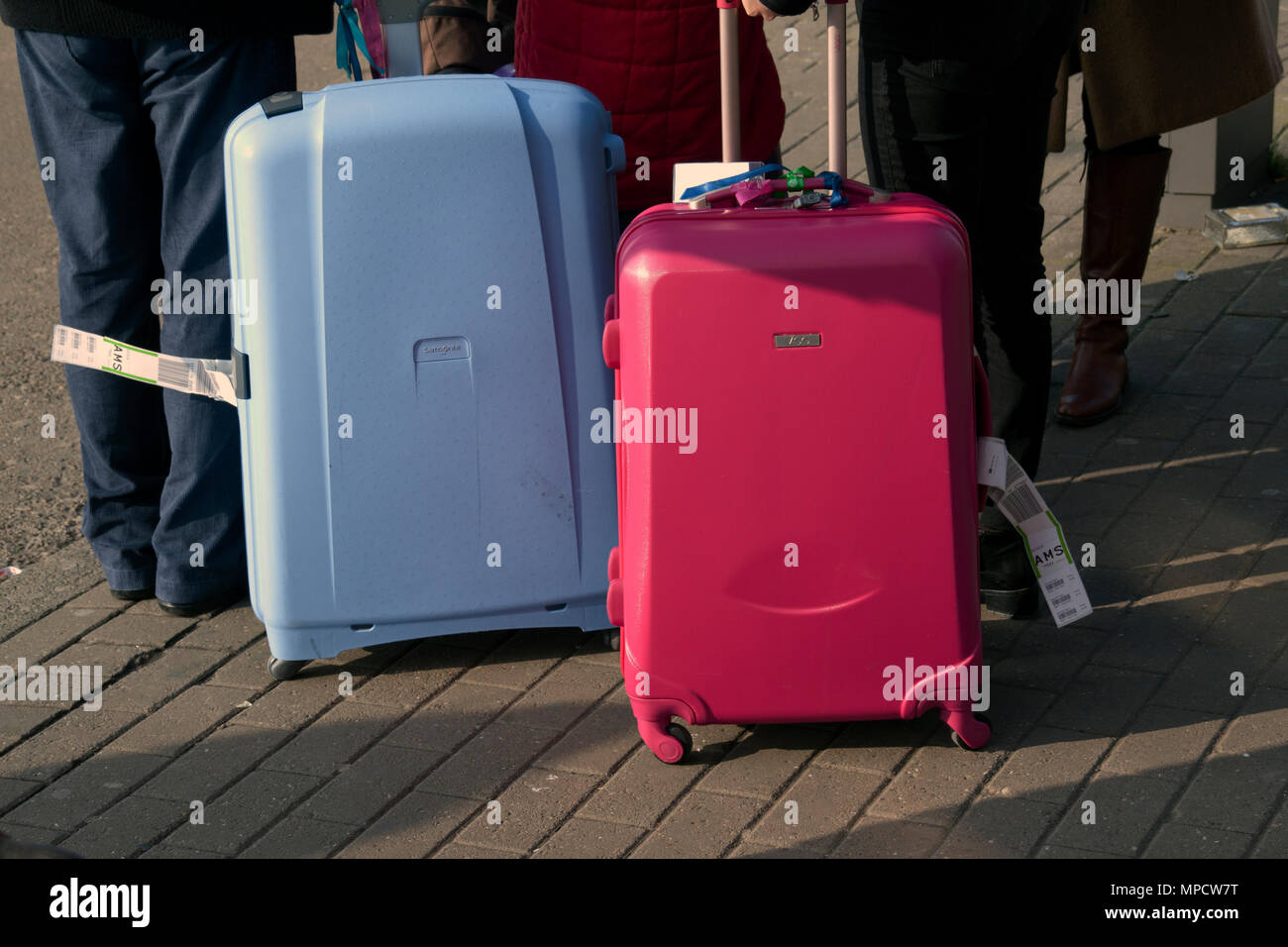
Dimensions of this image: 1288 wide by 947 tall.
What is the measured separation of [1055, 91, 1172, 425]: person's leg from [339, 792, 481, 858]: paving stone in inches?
79.1

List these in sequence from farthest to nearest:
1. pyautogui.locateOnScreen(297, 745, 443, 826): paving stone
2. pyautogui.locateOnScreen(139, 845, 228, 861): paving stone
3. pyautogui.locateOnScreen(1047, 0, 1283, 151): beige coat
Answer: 1. pyautogui.locateOnScreen(1047, 0, 1283, 151): beige coat
2. pyautogui.locateOnScreen(297, 745, 443, 826): paving stone
3. pyautogui.locateOnScreen(139, 845, 228, 861): paving stone

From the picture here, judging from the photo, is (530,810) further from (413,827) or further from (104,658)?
(104,658)

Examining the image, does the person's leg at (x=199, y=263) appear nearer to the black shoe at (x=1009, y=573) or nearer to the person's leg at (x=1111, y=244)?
the black shoe at (x=1009, y=573)

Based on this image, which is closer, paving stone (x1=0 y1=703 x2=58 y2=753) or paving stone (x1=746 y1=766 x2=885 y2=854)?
paving stone (x1=746 y1=766 x2=885 y2=854)

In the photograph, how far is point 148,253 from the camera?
134 inches

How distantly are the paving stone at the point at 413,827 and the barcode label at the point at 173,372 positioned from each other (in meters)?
1.00

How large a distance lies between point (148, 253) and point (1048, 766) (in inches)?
83.0

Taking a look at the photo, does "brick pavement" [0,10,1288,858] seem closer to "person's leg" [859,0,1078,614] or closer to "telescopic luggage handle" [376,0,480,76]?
"person's leg" [859,0,1078,614]

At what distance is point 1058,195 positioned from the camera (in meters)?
5.40

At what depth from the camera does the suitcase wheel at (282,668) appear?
10.5 feet

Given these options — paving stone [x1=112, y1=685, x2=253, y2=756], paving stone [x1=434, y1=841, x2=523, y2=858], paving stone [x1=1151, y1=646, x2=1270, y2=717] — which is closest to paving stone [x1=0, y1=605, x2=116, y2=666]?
paving stone [x1=112, y1=685, x2=253, y2=756]

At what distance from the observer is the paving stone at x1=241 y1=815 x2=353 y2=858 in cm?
267
